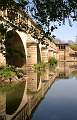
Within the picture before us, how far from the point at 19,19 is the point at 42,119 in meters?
5.16

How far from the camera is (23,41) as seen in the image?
3934 centimetres

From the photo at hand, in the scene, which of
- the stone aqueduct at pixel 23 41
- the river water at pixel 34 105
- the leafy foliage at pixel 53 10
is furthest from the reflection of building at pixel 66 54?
the leafy foliage at pixel 53 10

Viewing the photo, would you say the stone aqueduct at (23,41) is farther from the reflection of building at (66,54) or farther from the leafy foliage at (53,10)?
the reflection of building at (66,54)

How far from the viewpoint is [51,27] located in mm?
8539

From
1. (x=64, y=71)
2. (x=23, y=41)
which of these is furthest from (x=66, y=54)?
(x=23, y=41)

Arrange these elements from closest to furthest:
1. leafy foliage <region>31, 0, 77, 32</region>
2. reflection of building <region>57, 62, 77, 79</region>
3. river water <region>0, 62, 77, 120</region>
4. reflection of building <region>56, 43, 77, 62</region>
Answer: leafy foliage <region>31, 0, 77, 32</region>, river water <region>0, 62, 77, 120</region>, reflection of building <region>57, 62, 77, 79</region>, reflection of building <region>56, 43, 77, 62</region>

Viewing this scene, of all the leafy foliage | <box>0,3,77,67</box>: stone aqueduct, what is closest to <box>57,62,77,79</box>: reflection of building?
<box>0,3,77,67</box>: stone aqueduct

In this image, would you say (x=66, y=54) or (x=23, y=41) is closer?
(x=23, y=41)

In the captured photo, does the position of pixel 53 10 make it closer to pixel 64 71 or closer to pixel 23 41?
pixel 23 41

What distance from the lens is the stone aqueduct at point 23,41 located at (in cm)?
891

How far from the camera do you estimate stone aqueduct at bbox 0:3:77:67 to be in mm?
8906

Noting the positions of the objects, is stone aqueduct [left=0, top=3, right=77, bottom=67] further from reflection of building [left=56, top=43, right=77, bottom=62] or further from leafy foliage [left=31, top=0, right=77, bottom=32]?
reflection of building [left=56, top=43, right=77, bottom=62]

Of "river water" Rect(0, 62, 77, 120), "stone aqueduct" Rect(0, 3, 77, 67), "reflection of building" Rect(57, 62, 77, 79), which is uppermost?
"stone aqueduct" Rect(0, 3, 77, 67)

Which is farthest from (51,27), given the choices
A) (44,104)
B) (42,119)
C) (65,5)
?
(44,104)
